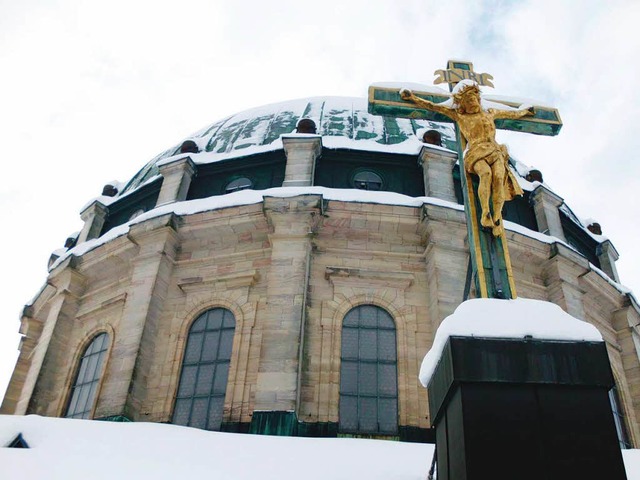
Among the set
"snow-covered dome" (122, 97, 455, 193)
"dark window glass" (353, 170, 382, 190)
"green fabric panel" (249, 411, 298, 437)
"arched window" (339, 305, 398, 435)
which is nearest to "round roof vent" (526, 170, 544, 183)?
"snow-covered dome" (122, 97, 455, 193)

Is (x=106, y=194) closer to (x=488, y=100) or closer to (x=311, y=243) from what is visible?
(x=311, y=243)

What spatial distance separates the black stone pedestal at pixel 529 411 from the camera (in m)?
4.27

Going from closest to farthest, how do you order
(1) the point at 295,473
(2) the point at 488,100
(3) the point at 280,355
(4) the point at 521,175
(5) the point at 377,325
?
(1) the point at 295,473
(2) the point at 488,100
(3) the point at 280,355
(5) the point at 377,325
(4) the point at 521,175

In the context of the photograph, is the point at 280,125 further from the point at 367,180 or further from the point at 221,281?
the point at 221,281

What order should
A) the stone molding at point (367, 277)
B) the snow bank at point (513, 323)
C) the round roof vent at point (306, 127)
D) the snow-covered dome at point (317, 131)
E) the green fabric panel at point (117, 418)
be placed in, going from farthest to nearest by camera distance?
the snow-covered dome at point (317, 131) → the round roof vent at point (306, 127) → the stone molding at point (367, 277) → the green fabric panel at point (117, 418) → the snow bank at point (513, 323)

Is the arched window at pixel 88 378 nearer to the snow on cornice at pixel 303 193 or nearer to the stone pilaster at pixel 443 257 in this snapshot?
the snow on cornice at pixel 303 193

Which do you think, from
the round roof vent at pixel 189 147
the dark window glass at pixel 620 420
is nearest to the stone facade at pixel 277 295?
the dark window glass at pixel 620 420

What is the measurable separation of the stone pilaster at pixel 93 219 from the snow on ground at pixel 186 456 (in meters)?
12.1

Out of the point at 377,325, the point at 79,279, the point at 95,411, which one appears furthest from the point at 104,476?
the point at 79,279

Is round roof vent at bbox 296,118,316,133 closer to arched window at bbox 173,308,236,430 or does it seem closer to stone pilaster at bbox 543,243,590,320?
arched window at bbox 173,308,236,430

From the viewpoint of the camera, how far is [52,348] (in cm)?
1723

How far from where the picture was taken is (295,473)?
6.48 m

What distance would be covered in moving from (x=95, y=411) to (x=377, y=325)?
6724 mm

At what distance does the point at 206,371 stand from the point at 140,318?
2056mm
